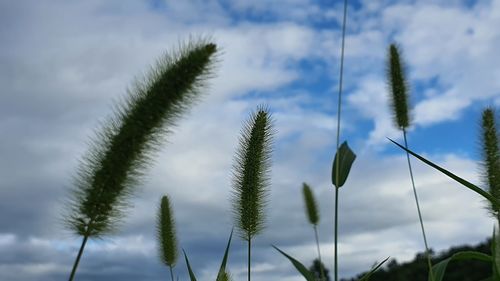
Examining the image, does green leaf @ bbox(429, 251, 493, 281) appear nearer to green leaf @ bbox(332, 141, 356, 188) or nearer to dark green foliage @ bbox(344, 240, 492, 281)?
green leaf @ bbox(332, 141, 356, 188)

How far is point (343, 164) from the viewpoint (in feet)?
15.0

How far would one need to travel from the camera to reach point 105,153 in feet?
8.83

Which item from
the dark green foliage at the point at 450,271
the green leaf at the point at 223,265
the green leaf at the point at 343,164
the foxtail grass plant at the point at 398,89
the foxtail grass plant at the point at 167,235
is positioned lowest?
the green leaf at the point at 223,265

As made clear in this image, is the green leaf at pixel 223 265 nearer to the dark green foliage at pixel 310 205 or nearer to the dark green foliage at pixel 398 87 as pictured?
the dark green foliage at pixel 398 87

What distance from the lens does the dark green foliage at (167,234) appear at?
5152 mm

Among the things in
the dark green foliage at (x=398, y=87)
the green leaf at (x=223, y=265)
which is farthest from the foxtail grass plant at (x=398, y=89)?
the green leaf at (x=223, y=265)

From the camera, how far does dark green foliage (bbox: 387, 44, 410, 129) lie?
20.1ft

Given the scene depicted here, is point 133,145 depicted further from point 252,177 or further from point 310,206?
point 310,206

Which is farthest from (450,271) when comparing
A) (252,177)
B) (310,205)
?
(252,177)

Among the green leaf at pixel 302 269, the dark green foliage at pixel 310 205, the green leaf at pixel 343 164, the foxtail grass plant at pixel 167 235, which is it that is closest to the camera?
the green leaf at pixel 302 269

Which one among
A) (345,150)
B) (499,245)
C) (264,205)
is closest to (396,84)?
(345,150)

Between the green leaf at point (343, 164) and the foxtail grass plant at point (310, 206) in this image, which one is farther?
the foxtail grass plant at point (310, 206)

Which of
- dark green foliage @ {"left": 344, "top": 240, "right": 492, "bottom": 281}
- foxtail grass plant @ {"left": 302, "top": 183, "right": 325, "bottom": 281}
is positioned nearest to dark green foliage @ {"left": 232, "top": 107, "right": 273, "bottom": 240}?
foxtail grass plant @ {"left": 302, "top": 183, "right": 325, "bottom": 281}

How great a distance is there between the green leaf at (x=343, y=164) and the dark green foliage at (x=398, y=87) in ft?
4.41
